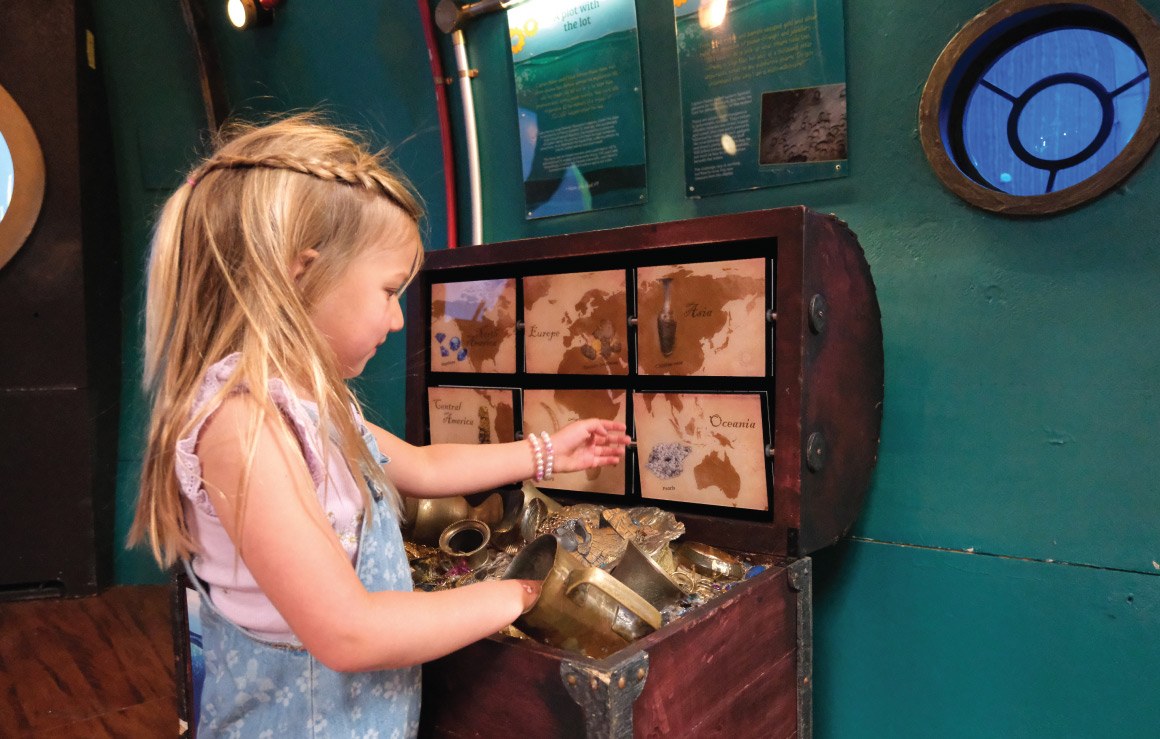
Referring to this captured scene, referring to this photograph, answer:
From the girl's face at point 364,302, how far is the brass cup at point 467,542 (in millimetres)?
469

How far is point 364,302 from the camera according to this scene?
0.98 metres

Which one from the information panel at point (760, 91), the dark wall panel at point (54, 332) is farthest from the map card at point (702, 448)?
the dark wall panel at point (54, 332)

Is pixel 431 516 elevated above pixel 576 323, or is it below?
below

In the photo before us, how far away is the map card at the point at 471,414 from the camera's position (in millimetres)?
A: 1617

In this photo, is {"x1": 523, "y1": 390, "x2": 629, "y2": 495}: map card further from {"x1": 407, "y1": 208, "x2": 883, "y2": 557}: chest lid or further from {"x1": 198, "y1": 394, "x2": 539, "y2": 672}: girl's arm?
{"x1": 198, "y1": 394, "x2": 539, "y2": 672}: girl's arm

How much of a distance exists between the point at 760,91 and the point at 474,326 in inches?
33.2

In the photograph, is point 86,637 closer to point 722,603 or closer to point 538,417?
point 538,417

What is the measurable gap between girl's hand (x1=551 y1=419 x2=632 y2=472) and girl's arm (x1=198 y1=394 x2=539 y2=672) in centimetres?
53

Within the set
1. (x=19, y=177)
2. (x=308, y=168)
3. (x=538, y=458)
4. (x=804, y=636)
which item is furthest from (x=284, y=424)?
(x=19, y=177)

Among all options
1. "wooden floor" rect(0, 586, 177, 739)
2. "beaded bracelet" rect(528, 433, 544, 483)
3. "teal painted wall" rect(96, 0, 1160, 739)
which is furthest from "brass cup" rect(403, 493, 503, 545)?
"wooden floor" rect(0, 586, 177, 739)

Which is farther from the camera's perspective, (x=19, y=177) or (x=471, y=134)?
(x=19, y=177)

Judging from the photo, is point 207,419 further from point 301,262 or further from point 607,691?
point 607,691

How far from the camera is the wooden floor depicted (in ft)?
7.57

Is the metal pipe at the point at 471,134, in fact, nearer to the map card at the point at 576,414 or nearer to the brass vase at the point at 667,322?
the map card at the point at 576,414
